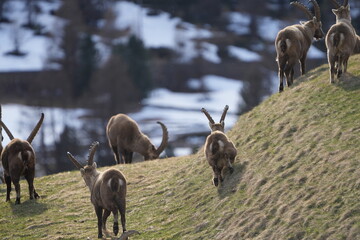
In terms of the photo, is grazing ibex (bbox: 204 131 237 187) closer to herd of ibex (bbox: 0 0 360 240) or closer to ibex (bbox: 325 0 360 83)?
herd of ibex (bbox: 0 0 360 240)

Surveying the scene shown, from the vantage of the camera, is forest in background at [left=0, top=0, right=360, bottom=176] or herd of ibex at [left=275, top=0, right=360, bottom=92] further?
forest in background at [left=0, top=0, right=360, bottom=176]

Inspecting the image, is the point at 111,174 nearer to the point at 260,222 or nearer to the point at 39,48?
the point at 260,222

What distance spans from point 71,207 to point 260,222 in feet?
23.7

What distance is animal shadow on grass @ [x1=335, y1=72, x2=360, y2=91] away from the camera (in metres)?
23.9

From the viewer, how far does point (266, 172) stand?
21406mm

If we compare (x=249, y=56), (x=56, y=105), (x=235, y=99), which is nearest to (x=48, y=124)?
(x=56, y=105)

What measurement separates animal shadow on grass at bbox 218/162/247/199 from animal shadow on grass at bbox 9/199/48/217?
5408 mm

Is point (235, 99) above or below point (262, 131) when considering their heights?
below

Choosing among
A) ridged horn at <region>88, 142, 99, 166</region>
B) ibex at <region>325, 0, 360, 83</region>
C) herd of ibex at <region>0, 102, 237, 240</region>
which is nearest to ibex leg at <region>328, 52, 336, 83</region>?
ibex at <region>325, 0, 360, 83</region>

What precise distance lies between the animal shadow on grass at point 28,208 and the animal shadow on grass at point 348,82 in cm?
845

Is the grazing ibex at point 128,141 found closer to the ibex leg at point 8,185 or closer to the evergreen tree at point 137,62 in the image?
the ibex leg at point 8,185

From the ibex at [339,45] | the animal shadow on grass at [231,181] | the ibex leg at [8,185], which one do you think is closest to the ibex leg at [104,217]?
the animal shadow on grass at [231,181]

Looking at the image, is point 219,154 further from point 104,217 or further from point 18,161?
point 18,161

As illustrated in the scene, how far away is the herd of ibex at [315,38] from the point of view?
79.8ft
